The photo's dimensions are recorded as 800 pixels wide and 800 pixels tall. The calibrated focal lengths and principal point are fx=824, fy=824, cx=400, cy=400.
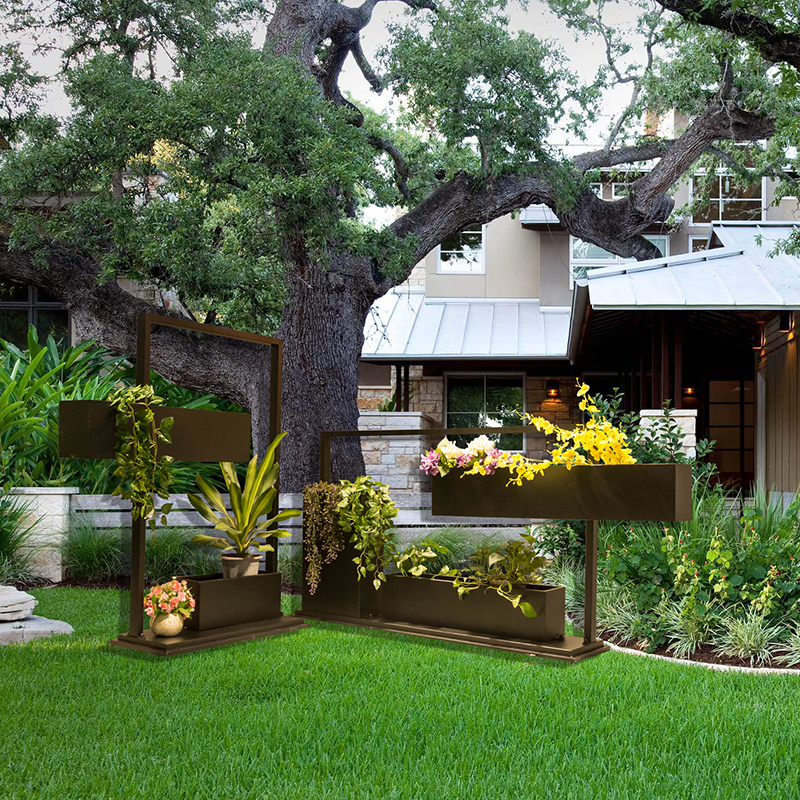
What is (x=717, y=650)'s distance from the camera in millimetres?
4887

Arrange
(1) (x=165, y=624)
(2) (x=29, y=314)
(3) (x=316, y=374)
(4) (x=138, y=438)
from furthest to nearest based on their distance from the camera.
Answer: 1. (2) (x=29, y=314)
2. (3) (x=316, y=374)
3. (1) (x=165, y=624)
4. (4) (x=138, y=438)

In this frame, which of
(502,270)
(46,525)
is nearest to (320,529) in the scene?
(46,525)

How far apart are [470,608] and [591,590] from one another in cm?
73

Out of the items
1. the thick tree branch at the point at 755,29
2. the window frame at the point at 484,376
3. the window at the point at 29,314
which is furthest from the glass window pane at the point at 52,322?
the thick tree branch at the point at 755,29

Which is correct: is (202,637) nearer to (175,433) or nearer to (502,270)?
(175,433)

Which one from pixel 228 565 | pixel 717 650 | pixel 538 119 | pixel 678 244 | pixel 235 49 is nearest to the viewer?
pixel 717 650

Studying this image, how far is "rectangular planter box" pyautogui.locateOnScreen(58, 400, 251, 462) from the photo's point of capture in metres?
4.70

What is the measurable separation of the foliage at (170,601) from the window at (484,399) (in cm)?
1141

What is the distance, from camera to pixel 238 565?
211 inches

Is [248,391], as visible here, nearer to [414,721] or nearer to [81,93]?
[81,93]

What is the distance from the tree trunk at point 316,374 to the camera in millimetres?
8883

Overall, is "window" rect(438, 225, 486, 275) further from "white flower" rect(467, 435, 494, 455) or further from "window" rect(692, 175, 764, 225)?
"white flower" rect(467, 435, 494, 455)

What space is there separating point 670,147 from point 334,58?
440 centimetres

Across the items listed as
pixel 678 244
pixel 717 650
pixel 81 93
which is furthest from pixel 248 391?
pixel 678 244
